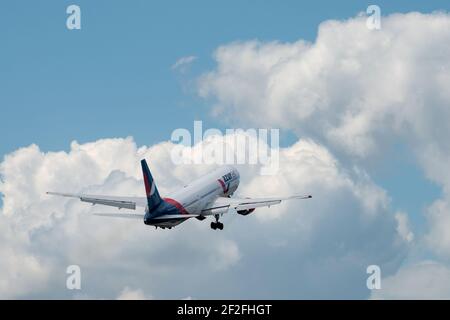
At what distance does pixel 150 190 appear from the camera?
4678 inches

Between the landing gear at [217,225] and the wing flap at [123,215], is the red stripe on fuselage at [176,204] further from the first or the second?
the landing gear at [217,225]

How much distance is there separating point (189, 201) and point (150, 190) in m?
14.4

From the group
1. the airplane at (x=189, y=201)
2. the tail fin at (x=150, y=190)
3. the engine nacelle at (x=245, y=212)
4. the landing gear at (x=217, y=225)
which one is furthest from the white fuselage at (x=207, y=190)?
the tail fin at (x=150, y=190)

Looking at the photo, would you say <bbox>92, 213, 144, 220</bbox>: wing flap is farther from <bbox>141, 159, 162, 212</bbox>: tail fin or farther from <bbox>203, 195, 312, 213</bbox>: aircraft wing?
<bbox>203, 195, 312, 213</bbox>: aircraft wing

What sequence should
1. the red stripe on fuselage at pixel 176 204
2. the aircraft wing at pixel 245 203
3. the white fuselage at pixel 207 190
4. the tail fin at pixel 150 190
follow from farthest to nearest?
the aircraft wing at pixel 245 203 → the white fuselage at pixel 207 190 → the red stripe on fuselage at pixel 176 204 → the tail fin at pixel 150 190

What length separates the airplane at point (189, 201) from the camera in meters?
120

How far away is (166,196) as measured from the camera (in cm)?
12850

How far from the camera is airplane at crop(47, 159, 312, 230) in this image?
120m

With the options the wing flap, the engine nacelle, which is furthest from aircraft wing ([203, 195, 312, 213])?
the wing flap

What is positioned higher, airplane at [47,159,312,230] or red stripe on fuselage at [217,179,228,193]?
red stripe on fuselage at [217,179,228,193]

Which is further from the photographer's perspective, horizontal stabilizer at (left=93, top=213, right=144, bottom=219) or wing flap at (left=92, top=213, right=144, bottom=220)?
horizontal stabilizer at (left=93, top=213, right=144, bottom=219)

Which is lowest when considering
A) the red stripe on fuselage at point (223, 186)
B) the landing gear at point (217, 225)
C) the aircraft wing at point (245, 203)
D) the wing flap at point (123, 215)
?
the wing flap at point (123, 215)

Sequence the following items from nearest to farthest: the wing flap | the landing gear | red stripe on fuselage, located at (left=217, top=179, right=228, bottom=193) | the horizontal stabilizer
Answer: the wing flap, the horizontal stabilizer, the landing gear, red stripe on fuselage, located at (left=217, top=179, right=228, bottom=193)
